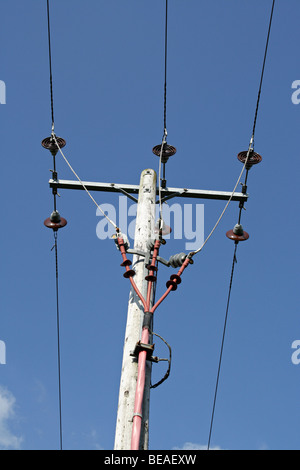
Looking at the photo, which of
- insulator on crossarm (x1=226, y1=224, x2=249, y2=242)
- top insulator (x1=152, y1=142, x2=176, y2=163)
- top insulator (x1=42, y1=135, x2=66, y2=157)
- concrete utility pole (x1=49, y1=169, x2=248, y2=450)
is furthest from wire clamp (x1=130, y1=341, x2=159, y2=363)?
top insulator (x1=42, y1=135, x2=66, y2=157)

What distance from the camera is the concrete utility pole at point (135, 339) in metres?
4.62

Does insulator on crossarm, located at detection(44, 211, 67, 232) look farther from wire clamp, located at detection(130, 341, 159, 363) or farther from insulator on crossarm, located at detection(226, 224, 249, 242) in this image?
wire clamp, located at detection(130, 341, 159, 363)

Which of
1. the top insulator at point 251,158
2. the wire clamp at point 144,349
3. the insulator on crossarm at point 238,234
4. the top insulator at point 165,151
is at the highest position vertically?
the top insulator at point 165,151

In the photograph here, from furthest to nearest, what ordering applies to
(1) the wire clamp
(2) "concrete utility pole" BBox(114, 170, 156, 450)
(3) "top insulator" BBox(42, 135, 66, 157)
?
1. (3) "top insulator" BBox(42, 135, 66, 157)
2. (1) the wire clamp
3. (2) "concrete utility pole" BBox(114, 170, 156, 450)

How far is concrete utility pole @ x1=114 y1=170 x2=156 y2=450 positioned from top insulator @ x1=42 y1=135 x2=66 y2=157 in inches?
67.7

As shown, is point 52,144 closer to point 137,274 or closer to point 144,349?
point 137,274

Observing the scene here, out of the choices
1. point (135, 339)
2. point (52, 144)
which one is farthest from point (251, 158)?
point (135, 339)

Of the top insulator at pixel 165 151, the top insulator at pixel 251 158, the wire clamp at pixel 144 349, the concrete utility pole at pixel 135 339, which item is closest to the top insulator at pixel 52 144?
the top insulator at pixel 165 151

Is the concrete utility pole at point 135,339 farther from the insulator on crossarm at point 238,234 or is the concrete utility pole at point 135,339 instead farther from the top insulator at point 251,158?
the top insulator at point 251,158

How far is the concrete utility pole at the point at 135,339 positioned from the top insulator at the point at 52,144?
1720 millimetres

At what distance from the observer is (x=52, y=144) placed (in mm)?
7973

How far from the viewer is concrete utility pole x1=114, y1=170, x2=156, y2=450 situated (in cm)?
462
